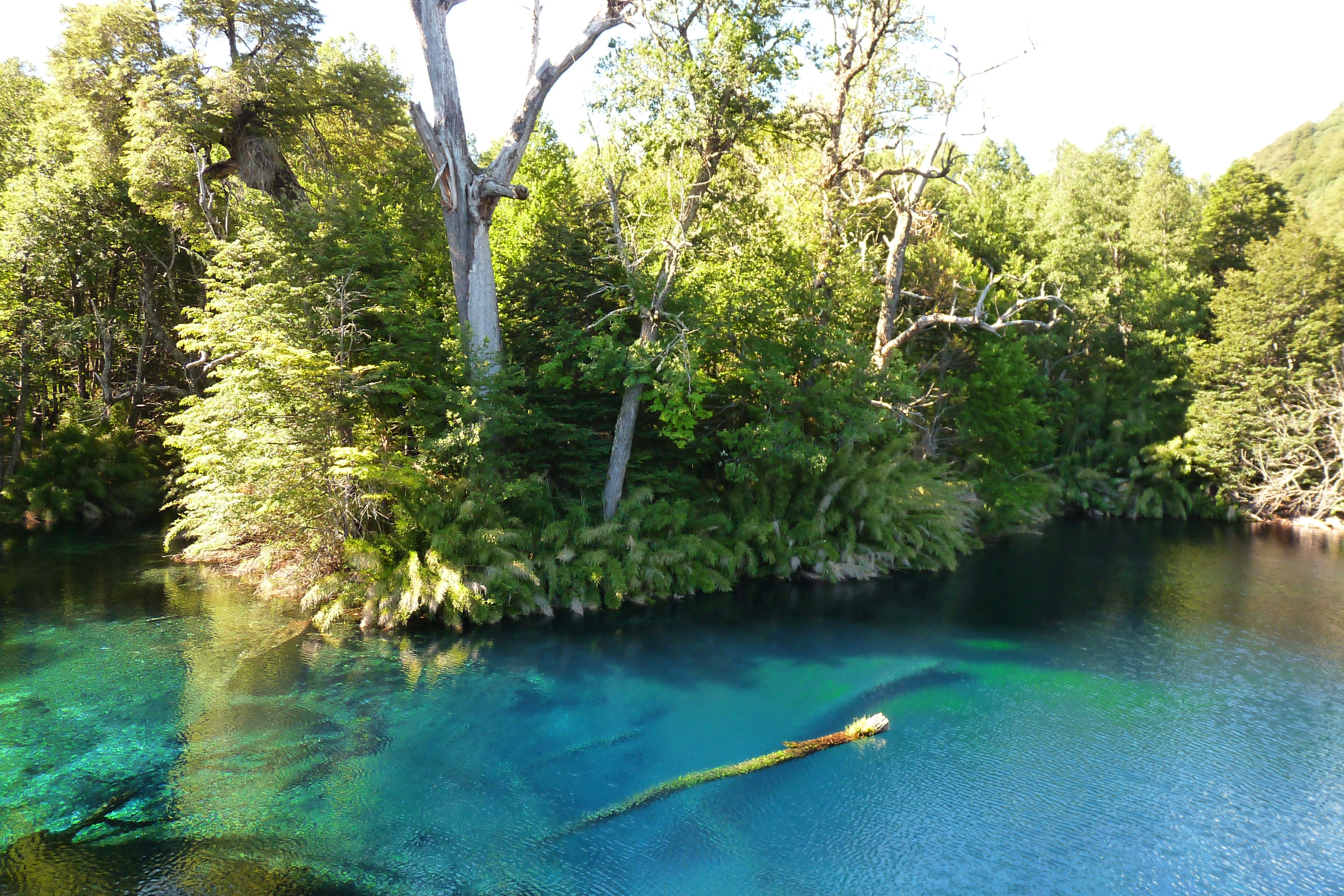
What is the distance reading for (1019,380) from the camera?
22422mm

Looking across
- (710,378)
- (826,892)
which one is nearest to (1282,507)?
(710,378)

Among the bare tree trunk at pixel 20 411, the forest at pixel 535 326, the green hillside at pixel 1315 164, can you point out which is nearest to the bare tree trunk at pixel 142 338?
the forest at pixel 535 326

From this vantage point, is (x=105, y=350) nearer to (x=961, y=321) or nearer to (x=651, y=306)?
(x=651, y=306)

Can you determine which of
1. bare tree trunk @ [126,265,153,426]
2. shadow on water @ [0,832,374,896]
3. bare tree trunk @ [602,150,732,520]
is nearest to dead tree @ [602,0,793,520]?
bare tree trunk @ [602,150,732,520]

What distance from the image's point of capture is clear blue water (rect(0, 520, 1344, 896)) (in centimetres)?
690

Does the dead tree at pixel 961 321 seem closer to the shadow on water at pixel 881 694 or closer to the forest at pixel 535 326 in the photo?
the forest at pixel 535 326

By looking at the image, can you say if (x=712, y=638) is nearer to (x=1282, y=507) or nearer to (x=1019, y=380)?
(x=1019, y=380)

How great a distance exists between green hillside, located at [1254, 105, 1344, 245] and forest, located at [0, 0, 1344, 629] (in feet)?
82.1

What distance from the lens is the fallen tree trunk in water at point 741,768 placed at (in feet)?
25.1

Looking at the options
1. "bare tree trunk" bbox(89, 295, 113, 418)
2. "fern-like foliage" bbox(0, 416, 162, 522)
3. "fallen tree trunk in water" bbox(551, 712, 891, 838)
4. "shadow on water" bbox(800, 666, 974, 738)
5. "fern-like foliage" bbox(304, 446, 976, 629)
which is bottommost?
"fallen tree trunk in water" bbox(551, 712, 891, 838)

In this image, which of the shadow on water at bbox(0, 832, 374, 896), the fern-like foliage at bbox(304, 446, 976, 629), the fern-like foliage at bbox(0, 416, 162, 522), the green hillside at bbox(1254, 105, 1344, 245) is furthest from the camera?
the green hillside at bbox(1254, 105, 1344, 245)

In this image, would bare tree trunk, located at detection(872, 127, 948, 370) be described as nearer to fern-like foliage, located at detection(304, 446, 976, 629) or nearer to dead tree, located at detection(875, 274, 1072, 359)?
dead tree, located at detection(875, 274, 1072, 359)

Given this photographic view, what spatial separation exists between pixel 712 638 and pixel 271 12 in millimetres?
17126

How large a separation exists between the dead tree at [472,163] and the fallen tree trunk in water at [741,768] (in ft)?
28.5
